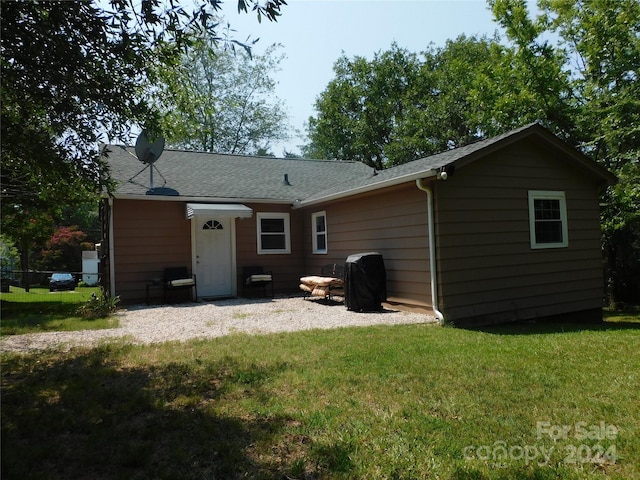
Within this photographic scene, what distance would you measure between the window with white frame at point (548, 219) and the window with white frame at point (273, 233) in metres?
6.45

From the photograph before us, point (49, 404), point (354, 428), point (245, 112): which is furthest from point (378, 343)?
point (245, 112)

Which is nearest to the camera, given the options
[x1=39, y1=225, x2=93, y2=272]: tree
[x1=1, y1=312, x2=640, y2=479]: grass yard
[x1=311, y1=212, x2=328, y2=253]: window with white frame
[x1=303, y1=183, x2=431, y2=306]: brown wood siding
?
[x1=1, y1=312, x2=640, y2=479]: grass yard

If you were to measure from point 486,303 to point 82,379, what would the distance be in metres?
6.73

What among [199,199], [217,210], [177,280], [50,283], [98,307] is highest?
[199,199]

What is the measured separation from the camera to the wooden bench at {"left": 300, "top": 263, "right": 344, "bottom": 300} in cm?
962

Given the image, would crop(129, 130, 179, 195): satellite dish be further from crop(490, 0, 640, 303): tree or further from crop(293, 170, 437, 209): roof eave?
crop(490, 0, 640, 303): tree

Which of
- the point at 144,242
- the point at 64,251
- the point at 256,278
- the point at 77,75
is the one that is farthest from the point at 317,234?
the point at 64,251

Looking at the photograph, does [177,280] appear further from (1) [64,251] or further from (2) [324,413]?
(1) [64,251]

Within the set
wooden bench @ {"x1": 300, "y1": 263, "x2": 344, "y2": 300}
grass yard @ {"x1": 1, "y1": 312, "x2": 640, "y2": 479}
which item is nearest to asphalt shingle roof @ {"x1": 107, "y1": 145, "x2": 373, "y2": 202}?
wooden bench @ {"x1": 300, "y1": 263, "x2": 344, "y2": 300}

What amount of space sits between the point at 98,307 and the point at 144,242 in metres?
2.10

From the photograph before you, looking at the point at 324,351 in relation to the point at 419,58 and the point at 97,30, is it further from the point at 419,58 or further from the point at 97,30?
the point at 419,58

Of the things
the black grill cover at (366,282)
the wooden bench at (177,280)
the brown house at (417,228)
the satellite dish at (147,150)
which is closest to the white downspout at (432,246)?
the brown house at (417,228)

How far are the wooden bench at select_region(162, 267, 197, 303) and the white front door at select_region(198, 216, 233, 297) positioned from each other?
1.37 feet

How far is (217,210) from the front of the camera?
10477mm
